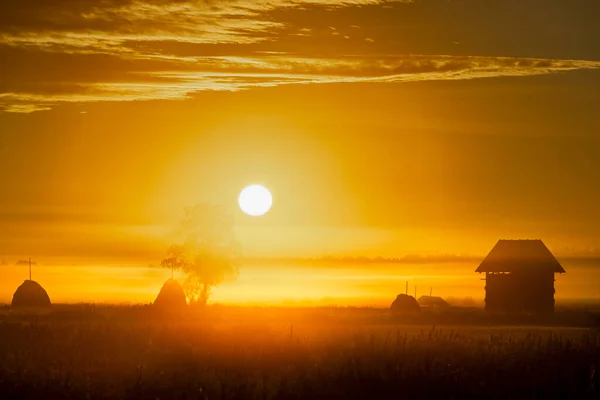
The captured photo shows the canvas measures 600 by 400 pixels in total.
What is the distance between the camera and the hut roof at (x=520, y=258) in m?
79.1

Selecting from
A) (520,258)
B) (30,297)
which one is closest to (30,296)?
(30,297)

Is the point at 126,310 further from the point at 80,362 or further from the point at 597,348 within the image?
the point at 597,348

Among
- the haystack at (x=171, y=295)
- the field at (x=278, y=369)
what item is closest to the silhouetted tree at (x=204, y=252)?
the haystack at (x=171, y=295)

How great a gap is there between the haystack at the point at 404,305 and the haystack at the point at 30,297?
3183cm

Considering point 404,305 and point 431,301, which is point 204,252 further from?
point 431,301

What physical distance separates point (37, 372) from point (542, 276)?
190 feet

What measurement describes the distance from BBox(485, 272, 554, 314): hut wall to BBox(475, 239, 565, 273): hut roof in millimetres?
559

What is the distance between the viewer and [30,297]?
95.1m

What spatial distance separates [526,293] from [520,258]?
9.28ft

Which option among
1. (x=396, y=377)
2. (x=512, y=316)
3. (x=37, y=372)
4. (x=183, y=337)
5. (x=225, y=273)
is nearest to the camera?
(x=396, y=377)

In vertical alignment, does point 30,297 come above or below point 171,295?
above

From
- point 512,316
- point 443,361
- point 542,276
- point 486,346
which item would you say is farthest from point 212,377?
point 542,276

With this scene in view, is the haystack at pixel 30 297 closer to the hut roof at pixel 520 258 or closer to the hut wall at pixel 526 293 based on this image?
the hut roof at pixel 520 258

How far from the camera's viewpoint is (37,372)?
26625mm
